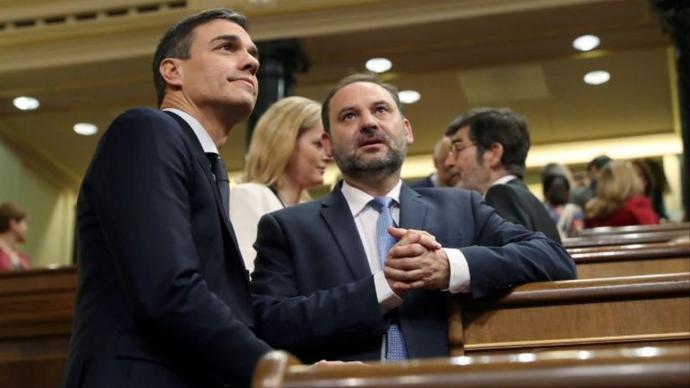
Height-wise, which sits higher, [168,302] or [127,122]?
[127,122]

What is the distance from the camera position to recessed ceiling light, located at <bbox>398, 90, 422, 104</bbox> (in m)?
8.88

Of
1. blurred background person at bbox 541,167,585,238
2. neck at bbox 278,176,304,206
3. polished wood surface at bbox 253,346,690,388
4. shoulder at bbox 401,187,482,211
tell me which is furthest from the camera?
blurred background person at bbox 541,167,585,238

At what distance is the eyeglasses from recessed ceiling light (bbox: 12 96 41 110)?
5987 millimetres

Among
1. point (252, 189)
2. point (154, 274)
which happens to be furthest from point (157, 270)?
point (252, 189)

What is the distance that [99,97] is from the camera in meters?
8.61

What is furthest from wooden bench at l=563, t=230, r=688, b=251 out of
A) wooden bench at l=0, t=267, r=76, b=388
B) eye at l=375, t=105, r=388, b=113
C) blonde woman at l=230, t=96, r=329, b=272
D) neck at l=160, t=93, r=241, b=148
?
neck at l=160, t=93, r=241, b=148

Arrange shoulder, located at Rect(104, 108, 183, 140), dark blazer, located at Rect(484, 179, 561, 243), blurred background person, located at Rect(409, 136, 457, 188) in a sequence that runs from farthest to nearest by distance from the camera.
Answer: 1. blurred background person, located at Rect(409, 136, 457, 188)
2. dark blazer, located at Rect(484, 179, 561, 243)
3. shoulder, located at Rect(104, 108, 183, 140)

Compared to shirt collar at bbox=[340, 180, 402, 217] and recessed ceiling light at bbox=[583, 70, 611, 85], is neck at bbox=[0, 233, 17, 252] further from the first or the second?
recessed ceiling light at bbox=[583, 70, 611, 85]

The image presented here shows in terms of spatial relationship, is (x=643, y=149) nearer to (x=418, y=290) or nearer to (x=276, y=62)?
(x=276, y=62)

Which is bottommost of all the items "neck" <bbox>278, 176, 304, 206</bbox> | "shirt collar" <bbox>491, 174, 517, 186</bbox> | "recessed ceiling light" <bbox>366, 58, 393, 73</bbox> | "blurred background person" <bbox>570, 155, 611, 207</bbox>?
"neck" <bbox>278, 176, 304, 206</bbox>

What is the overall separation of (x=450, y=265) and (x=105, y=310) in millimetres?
739

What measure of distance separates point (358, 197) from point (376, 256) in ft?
0.61

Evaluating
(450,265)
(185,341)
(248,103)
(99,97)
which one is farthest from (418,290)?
(99,97)

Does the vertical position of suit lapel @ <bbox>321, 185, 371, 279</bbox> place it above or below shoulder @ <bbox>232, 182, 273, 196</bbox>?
below
